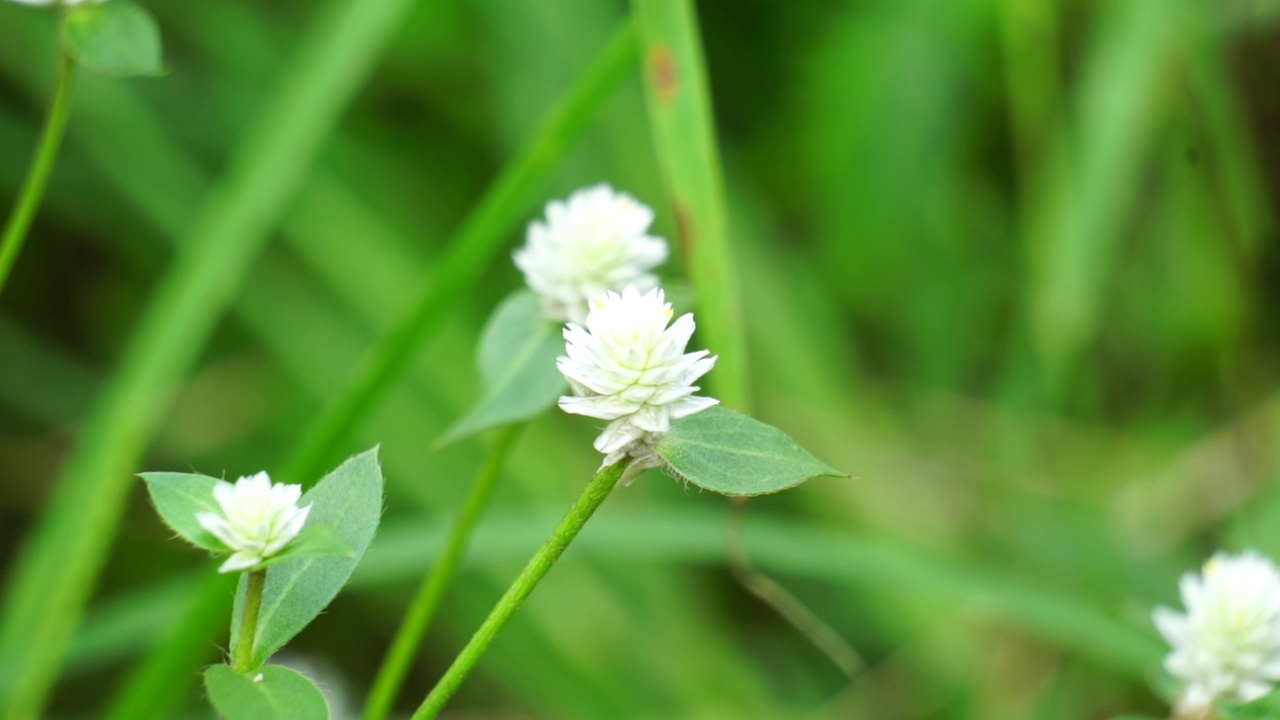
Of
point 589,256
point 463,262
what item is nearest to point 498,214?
point 463,262

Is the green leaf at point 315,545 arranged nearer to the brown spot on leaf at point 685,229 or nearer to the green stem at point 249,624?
the green stem at point 249,624

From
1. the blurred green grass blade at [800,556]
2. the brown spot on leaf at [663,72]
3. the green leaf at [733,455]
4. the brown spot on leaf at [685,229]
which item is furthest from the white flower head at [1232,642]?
the blurred green grass blade at [800,556]

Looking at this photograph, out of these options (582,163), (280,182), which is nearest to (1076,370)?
(582,163)

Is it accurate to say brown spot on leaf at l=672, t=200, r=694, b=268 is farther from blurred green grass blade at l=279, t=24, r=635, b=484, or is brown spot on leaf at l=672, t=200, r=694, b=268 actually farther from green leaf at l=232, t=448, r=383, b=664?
green leaf at l=232, t=448, r=383, b=664

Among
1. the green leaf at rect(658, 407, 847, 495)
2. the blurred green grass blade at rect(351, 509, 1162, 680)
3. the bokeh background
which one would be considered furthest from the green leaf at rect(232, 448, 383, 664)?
the bokeh background

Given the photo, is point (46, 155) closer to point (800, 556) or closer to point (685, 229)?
point (685, 229)

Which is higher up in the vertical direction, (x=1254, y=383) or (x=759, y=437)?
(x=1254, y=383)

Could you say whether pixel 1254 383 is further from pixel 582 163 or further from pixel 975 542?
pixel 582 163
